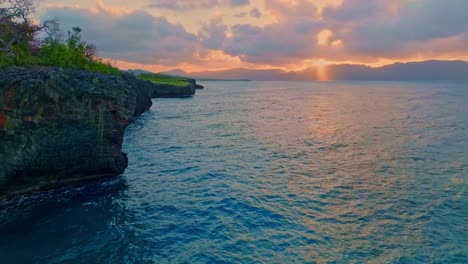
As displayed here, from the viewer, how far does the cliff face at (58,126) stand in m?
20.2

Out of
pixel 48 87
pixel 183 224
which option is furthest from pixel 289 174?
pixel 48 87

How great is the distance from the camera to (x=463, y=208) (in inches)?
858

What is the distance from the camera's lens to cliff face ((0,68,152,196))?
20.2 meters

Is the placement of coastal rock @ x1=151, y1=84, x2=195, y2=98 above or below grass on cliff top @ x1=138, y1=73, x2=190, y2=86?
below

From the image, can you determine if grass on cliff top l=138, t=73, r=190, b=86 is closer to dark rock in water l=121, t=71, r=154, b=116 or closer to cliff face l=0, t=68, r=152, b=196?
dark rock in water l=121, t=71, r=154, b=116

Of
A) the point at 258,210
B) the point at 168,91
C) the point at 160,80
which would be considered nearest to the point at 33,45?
the point at 258,210

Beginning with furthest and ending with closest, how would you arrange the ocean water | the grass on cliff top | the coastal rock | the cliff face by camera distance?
the grass on cliff top, the coastal rock, the cliff face, the ocean water

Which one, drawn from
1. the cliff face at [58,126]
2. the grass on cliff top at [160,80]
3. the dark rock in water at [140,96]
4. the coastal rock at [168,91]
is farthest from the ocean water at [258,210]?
the grass on cliff top at [160,80]

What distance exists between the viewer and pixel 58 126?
2242cm

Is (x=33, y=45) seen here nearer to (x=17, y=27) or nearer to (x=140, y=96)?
(x=17, y=27)

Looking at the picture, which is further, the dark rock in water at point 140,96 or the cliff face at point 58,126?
the dark rock in water at point 140,96

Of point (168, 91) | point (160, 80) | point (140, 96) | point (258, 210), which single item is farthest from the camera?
point (160, 80)

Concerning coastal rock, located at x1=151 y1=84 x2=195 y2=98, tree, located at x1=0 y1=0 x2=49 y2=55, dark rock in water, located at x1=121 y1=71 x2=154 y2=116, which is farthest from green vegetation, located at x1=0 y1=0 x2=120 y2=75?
coastal rock, located at x1=151 y1=84 x2=195 y2=98

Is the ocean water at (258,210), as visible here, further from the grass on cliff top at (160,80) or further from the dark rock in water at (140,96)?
the grass on cliff top at (160,80)
